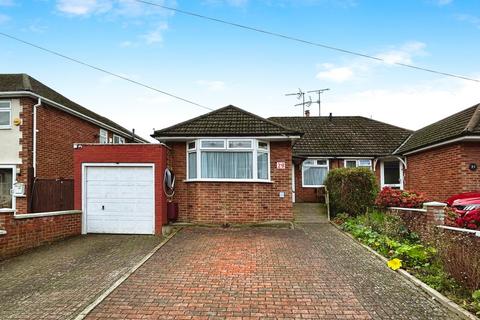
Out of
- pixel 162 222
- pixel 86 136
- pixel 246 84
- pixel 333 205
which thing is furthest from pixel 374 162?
pixel 86 136

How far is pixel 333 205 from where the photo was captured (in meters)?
13.2

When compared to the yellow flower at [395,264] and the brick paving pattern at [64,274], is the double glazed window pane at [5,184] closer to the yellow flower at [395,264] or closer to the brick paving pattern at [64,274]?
the brick paving pattern at [64,274]

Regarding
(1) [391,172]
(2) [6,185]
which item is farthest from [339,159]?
(2) [6,185]

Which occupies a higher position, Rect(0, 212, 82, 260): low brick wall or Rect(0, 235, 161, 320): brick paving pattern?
Rect(0, 212, 82, 260): low brick wall

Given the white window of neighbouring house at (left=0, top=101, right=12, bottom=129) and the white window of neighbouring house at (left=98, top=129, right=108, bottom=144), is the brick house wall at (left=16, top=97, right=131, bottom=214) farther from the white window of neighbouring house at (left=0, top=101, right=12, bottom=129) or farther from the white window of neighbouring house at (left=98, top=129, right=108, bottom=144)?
the white window of neighbouring house at (left=98, top=129, right=108, bottom=144)

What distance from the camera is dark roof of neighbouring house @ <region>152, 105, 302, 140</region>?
11.3 metres

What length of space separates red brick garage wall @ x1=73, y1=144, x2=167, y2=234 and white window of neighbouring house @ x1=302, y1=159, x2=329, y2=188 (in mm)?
9161

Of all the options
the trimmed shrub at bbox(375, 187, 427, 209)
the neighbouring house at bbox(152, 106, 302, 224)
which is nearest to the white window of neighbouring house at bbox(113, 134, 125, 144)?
the neighbouring house at bbox(152, 106, 302, 224)

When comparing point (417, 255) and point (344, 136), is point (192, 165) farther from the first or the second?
point (344, 136)

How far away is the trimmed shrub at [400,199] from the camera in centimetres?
1000

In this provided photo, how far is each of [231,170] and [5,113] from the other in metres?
9.41

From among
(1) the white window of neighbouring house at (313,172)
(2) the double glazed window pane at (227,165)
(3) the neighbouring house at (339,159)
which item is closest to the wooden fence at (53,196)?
(2) the double glazed window pane at (227,165)

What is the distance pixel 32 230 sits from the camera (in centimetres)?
848

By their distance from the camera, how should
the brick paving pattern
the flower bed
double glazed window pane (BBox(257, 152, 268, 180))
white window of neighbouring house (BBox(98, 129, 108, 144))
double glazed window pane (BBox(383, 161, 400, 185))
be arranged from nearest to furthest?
the brick paving pattern → the flower bed → double glazed window pane (BBox(257, 152, 268, 180)) → double glazed window pane (BBox(383, 161, 400, 185)) → white window of neighbouring house (BBox(98, 129, 108, 144))
